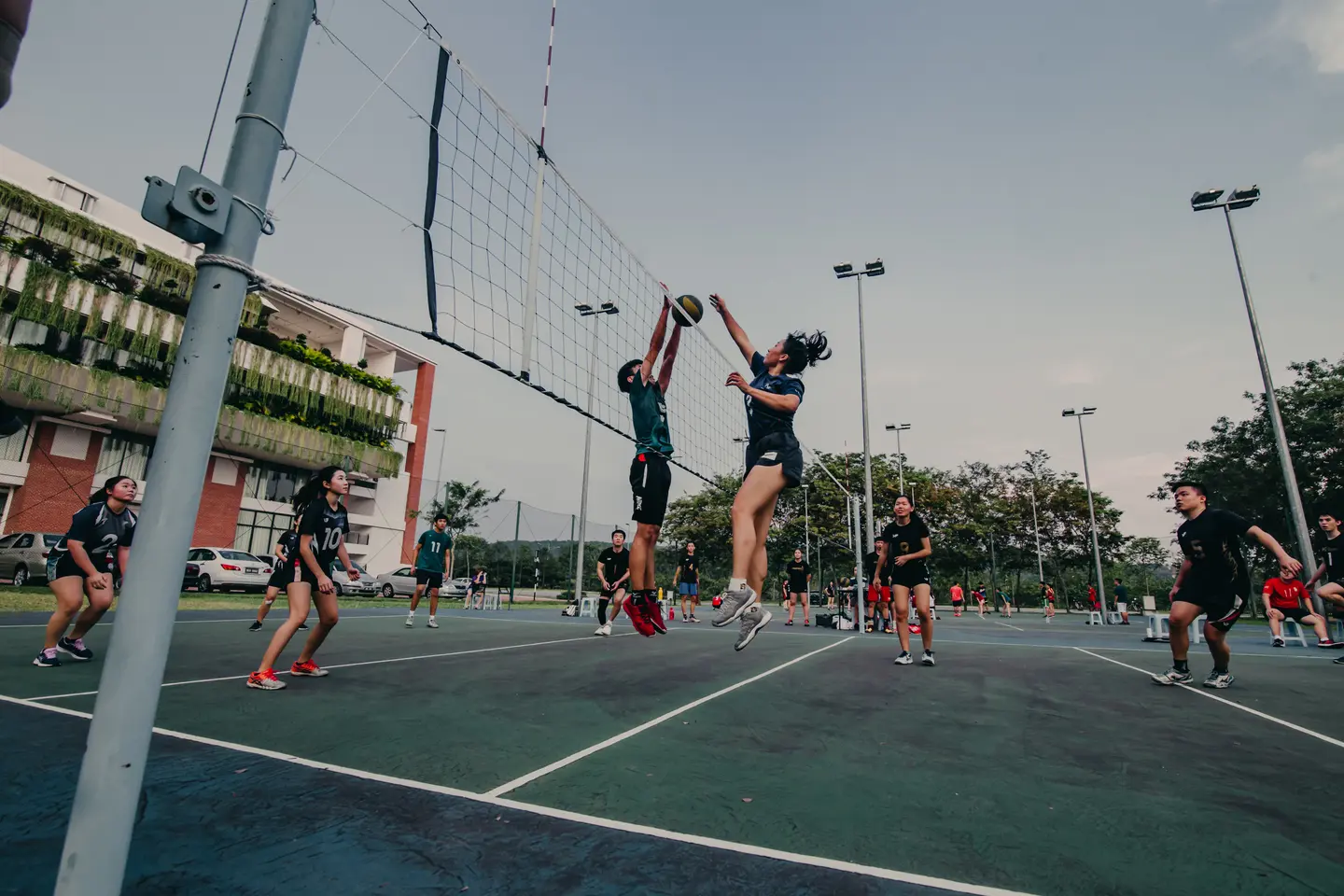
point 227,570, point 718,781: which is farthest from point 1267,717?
point 227,570

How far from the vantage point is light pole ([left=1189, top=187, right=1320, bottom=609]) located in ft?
44.4

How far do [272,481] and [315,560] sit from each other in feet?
100

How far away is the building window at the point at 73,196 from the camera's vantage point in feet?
78.8

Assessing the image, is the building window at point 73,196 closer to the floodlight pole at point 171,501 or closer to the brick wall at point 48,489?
the brick wall at point 48,489

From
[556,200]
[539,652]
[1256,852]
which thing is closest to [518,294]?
[556,200]

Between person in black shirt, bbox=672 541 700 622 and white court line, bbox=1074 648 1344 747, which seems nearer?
white court line, bbox=1074 648 1344 747

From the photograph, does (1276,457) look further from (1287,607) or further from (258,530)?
(258,530)

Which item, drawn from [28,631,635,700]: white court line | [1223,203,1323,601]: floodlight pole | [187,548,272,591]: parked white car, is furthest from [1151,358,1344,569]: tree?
[187,548,272,591]: parked white car

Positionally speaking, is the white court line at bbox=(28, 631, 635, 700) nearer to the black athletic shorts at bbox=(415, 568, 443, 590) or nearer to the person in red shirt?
the black athletic shorts at bbox=(415, 568, 443, 590)

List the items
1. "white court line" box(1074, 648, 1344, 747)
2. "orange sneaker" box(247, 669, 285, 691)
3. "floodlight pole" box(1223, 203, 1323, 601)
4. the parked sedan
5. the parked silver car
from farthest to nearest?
the parked sedan → the parked silver car → "floodlight pole" box(1223, 203, 1323, 601) → "orange sneaker" box(247, 669, 285, 691) → "white court line" box(1074, 648, 1344, 747)

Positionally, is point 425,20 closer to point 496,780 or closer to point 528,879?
point 496,780

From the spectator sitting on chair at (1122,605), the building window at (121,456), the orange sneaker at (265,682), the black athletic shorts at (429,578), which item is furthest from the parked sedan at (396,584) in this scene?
the spectator sitting on chair at (1122,605)

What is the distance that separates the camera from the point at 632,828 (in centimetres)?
206

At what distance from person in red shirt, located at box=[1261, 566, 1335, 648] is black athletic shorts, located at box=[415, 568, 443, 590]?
47.1ft
